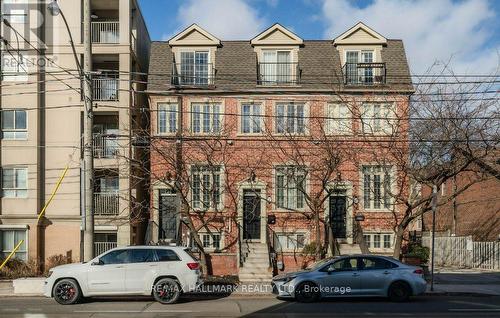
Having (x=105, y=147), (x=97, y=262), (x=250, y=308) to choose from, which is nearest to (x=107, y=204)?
(x=105, y=147)

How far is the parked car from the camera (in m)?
15.3

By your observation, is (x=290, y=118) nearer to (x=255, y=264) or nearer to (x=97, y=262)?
(x=255, y=264)

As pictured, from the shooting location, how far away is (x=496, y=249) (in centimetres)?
2644

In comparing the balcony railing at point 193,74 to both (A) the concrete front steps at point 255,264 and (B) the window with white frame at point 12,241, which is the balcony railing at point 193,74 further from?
(B) the window with white frame at point 12,241

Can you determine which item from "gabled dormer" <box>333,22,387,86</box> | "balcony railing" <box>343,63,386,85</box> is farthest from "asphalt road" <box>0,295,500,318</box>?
"gabled dormer" <box>333,22,387,86</box>

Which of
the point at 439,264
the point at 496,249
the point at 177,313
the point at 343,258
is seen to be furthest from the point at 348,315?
the point at 439,264

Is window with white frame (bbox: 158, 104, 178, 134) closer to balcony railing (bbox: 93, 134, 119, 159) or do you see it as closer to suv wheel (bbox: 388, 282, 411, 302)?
balcony railing (bbox: 93, 134, 119, 159)

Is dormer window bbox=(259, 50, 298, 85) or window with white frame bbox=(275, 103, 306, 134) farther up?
dormer window bbox=(259, 50, 298, 85)

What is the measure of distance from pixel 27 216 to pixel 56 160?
2.83m

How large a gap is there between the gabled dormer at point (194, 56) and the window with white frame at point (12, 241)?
9930 mm

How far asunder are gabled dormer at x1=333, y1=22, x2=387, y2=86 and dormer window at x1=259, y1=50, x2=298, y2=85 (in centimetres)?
245

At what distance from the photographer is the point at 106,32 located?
1034 inches

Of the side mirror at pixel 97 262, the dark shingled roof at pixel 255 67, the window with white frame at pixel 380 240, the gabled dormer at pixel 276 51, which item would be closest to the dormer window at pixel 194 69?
the dark shingled roof at pixel 255 67

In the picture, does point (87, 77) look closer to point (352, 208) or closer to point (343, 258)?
point (343, 258)
